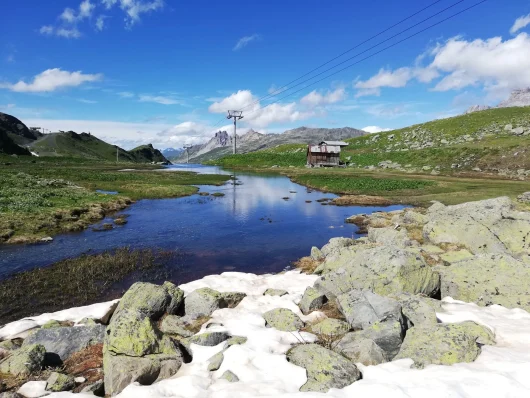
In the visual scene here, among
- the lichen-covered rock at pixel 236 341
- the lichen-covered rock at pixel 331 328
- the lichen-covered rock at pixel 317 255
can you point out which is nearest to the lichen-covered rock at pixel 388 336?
the lichen-covered rock at pixel 331 328

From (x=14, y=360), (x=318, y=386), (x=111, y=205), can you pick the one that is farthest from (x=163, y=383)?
(x=111, y=205)

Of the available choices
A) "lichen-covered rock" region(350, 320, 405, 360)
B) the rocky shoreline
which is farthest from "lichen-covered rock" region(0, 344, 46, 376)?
"lichen-covered rock" region(350, 320, 405, 360)

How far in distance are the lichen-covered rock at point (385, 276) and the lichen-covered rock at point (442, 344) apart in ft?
12.4

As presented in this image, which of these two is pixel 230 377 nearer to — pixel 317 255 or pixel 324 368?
pixel 324 368

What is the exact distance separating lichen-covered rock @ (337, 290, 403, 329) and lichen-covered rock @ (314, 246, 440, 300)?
2.02m

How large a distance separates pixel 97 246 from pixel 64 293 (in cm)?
983

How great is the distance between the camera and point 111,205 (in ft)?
147

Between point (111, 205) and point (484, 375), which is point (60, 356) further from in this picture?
point (111, 205)

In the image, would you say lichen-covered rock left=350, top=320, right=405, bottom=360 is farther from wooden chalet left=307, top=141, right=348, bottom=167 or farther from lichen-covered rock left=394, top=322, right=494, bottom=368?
wooden chalet left=307, top=141, right=348, bottom=167

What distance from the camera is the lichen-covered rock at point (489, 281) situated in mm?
14055

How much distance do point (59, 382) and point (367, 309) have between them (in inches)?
413

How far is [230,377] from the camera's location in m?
9.69

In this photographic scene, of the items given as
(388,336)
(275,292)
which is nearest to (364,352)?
(388,336)

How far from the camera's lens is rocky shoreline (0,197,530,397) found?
9.24 metres
